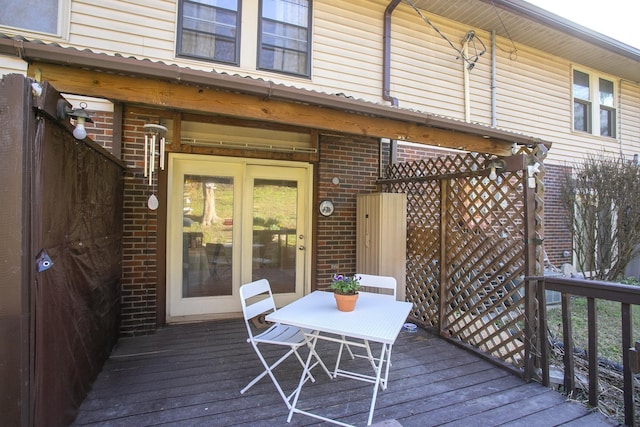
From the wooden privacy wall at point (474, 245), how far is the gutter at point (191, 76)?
0.87 metres

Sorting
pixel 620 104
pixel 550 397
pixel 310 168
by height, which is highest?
pixel 620 104

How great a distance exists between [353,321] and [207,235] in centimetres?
278

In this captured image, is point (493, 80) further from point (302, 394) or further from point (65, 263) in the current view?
point (65, 263)

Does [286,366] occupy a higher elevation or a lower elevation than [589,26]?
lower

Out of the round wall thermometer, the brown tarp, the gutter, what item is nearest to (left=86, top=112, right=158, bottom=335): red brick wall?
the brown tarp

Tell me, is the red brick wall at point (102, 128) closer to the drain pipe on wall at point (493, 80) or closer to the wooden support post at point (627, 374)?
the wooden support post at point (627, 374)

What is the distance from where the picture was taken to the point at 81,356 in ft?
7.92

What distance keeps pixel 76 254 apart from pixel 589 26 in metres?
8.65

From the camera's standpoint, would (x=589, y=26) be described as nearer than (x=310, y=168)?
No

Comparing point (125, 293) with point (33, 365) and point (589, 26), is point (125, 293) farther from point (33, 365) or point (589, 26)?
point (589, 26)

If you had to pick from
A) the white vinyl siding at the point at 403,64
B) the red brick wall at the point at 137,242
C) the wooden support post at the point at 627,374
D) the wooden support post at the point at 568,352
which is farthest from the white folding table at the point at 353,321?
the white vinyl siding at the point at 403,64

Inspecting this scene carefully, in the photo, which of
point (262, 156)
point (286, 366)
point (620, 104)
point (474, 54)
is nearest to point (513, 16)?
point (474, 54)

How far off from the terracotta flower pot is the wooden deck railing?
173 cm

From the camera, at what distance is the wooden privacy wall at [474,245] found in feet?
10.3
